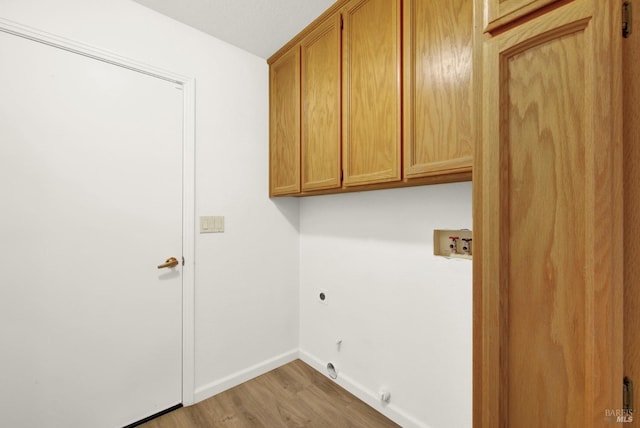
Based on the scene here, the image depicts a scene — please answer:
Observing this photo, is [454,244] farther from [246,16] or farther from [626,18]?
Result: [246,16]

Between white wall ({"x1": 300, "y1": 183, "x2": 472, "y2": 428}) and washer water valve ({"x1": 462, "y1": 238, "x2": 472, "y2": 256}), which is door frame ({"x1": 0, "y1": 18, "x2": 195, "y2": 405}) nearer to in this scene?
white wall ({"x1": 300, "y1": 183, "x2": 472, "y2": 428})

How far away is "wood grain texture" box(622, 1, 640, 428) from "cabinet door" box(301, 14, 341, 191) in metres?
1.13

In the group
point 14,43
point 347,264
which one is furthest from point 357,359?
point 14,43

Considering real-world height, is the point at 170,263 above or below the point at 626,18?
below

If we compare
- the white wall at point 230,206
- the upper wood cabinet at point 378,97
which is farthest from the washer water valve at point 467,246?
the white wall at point 230,206

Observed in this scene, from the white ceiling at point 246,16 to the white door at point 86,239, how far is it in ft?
1.42

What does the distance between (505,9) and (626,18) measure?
0.25 meters

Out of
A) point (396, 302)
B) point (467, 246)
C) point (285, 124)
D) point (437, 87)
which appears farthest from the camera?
point (285, 124)

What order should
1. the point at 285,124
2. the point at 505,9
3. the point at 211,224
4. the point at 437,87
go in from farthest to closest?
the point at 285,124, the point at 211,224, the point at 437,87, the point at 505,9

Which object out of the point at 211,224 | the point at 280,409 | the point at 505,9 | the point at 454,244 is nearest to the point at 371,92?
the point at 505,9

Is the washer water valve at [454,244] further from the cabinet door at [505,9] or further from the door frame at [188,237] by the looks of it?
the door frame at [188,237]

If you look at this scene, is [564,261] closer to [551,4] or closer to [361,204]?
[551,4]

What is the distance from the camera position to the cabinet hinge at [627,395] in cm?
55

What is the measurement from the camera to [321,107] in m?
1.66
